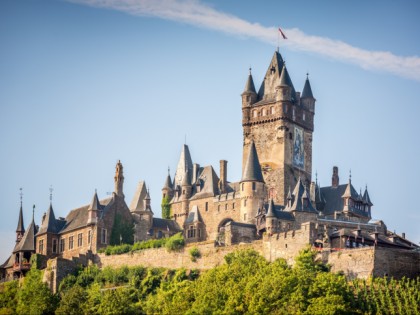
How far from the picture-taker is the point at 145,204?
118562 mm

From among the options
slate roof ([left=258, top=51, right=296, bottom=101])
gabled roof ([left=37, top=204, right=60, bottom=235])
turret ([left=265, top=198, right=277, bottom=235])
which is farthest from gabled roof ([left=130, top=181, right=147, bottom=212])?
turret ([left=265, top=198, right=277, bottom=235])

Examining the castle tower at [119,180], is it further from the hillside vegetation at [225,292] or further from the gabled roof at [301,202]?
the gabled roof at [301,202]

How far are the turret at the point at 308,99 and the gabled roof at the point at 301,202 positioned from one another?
13462mm

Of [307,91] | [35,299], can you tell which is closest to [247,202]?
[307,91]

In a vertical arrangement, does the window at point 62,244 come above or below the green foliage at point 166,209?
below

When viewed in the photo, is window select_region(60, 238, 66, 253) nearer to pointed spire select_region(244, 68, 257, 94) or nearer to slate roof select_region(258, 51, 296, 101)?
pointed spire select_region(244, 68, 257, 94)

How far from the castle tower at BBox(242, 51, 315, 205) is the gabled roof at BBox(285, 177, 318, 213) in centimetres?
541

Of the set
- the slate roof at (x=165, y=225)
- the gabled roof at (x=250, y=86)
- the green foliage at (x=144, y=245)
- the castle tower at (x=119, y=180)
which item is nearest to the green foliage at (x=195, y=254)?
the green foliage at (x=144, y=245)

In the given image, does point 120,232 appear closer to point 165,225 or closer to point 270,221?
point 165,225

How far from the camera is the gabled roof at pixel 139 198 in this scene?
389 ft

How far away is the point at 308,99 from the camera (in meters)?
124

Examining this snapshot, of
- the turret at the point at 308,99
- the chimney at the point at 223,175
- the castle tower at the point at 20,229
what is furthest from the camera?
the turret at the point at 308,99

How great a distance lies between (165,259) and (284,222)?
987 centimetres

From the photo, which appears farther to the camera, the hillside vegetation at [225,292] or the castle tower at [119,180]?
the castle tower at [119,180]
